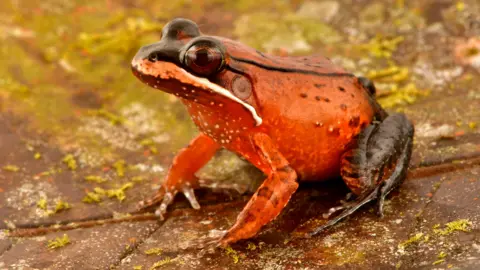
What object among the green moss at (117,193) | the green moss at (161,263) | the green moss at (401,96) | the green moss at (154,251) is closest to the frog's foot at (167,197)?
the green moss at (117,193)

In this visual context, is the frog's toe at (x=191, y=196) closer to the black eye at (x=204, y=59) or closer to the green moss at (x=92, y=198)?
the green moss at (x=92, y=198)

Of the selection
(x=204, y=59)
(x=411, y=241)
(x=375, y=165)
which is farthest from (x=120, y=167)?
(x=411, y=241)

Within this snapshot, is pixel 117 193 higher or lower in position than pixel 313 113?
lower

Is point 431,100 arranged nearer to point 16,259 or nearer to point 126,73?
point 126,73

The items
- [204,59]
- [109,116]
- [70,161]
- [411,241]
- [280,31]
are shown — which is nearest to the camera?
[411,241]

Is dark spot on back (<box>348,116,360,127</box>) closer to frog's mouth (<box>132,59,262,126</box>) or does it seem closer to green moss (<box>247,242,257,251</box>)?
frog's mouth (<box>132,59,262,126</box>)

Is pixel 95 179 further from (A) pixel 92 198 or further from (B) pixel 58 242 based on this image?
(B) pixel 58 242
